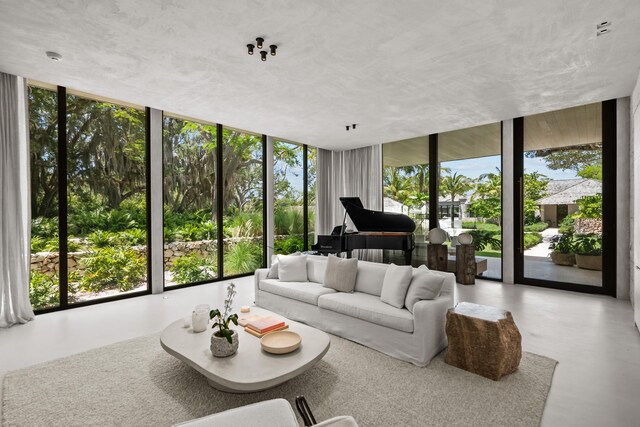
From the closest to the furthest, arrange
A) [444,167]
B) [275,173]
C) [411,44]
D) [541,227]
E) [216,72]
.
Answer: [411,44]
[216,72]
[541,227]
[444,167]
[275,173]

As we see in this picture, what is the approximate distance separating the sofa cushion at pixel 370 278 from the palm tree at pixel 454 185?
3.49m

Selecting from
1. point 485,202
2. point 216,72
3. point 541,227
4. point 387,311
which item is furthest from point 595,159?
point 216,72

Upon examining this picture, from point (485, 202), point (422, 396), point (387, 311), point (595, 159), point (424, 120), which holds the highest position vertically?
point (424, 120)

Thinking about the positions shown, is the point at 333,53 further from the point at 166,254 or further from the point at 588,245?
the point at 588,245

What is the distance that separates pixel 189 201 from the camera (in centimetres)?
579

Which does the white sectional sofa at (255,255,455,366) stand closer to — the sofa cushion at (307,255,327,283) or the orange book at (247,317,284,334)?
the sofa cushion at (307,255,327,283)

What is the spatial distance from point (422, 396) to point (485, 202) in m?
4.83

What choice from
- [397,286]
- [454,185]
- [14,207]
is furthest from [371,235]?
[14,207]

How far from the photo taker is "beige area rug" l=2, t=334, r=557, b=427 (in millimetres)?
2061

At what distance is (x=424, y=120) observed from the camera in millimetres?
5715

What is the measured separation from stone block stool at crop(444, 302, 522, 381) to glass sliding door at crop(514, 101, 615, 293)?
352 centimetres

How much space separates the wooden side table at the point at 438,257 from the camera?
6.14m

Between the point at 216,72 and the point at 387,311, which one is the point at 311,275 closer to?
the point at 387,311

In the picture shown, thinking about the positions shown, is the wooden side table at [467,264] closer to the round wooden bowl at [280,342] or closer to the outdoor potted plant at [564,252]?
the outdoor potted plant at [564,252]
